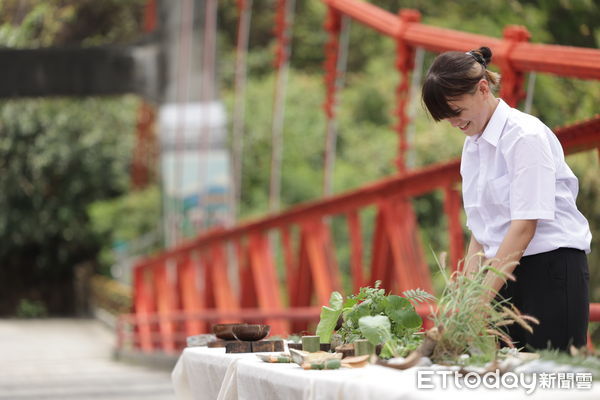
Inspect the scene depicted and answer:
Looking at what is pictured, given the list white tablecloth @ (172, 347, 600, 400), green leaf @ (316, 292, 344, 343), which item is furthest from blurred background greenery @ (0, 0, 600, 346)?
green leaf @ (316, 292, 344, 343)

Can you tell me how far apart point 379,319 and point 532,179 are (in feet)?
1.38

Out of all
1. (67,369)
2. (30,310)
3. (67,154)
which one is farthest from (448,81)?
(30,310)

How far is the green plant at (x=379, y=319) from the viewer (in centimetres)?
252

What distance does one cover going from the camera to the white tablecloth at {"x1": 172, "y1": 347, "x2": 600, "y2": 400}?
6.49ft

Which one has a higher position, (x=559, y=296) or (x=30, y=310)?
(x=559, y=296)

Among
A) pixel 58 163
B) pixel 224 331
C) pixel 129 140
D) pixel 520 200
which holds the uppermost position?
pixel 520 200

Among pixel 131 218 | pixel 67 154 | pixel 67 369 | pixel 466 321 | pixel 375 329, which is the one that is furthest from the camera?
pixel 67 154

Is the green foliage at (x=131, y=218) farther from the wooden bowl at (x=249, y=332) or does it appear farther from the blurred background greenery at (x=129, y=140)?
the wooden bowl at (x=249, y=332)

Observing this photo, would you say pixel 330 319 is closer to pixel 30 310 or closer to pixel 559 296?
pixel 559 296

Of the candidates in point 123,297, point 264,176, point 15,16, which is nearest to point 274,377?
point 15,16

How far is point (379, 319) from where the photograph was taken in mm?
2553

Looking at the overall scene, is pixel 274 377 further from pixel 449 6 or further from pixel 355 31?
pixel 355 31

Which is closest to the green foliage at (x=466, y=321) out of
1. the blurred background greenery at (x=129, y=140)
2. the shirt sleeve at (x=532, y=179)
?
the shirt sleeve at (x=532, y=179)

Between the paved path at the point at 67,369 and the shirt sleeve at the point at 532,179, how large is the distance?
5648 mm
